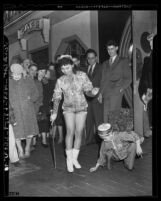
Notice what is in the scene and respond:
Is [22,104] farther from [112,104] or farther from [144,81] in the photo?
[144,81]

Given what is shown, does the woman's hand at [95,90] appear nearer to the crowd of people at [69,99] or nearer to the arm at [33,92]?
the crowd of people at [69,99]

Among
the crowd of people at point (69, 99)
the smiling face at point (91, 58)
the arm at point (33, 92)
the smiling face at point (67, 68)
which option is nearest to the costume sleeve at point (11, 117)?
the crowd of people at point (69, 99)

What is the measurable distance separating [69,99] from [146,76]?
87 cm

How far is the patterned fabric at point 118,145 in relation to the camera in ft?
9.02

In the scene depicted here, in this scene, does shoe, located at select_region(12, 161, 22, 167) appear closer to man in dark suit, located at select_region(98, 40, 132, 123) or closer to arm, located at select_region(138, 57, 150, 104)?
man in dark suit, located at select_region(98, 40, 132, 123)

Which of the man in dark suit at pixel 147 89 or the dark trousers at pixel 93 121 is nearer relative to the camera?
the man in dark suit at pixel 147 89

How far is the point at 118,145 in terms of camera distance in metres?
2.77

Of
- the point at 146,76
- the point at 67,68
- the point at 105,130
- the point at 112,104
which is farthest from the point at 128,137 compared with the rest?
the point at 67,68

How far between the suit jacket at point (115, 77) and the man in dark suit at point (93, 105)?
0.08 m

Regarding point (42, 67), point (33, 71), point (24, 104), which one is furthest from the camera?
point (42, 67)

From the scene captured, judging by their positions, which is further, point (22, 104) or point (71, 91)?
point (22, 104)

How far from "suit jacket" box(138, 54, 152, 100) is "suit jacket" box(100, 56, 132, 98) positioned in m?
0.17

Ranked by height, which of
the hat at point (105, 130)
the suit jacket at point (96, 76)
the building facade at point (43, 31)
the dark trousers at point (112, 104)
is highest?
the building facade at point (43, 31)

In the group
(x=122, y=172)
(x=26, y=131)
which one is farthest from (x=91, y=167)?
(x=26, y=131)
